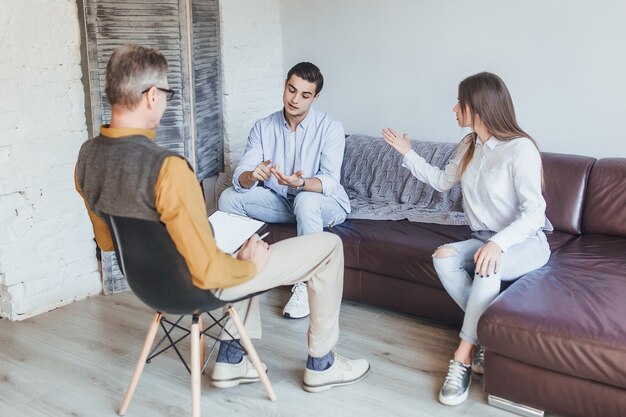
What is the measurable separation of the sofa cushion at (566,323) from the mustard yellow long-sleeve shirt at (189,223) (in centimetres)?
93

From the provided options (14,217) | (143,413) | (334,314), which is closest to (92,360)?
A: (143,413)

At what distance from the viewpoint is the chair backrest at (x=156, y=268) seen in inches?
79.3

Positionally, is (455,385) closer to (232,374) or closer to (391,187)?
(232,374)

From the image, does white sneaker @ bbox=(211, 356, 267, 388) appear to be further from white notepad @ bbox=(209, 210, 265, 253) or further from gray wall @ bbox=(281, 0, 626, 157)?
gray wall @ bbox=(281, 0, 626, 157)

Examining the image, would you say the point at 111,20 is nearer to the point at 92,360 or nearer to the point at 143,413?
the point at 92,360

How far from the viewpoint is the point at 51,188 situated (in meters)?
3.34

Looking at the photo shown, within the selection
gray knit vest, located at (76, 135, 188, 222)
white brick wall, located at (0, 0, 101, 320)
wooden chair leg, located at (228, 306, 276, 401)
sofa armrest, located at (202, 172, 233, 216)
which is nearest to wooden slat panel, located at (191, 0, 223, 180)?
sofa armrest, located at (202, 172, 233, 216)

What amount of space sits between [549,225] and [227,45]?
203 centimetres

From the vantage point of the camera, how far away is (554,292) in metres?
2.45

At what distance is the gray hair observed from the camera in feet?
6.58

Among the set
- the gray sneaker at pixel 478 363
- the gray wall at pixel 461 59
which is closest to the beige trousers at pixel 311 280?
the gray sneaker at pixel 478 363

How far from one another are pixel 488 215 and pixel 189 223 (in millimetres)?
1332

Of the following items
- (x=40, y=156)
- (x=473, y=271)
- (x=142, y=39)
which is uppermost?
(x=142, y=39)

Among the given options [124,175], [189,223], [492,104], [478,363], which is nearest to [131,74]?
[124,175]
